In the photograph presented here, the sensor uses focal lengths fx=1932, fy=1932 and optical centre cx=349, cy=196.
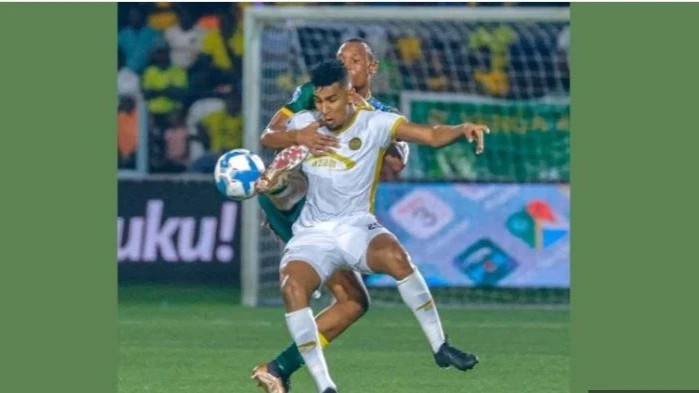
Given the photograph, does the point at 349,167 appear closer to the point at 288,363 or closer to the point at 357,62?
the point at 357,62

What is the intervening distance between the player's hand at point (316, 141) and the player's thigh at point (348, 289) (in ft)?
2.28

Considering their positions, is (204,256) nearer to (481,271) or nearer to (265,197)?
(481,271)

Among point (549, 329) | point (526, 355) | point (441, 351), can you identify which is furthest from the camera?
point (549, 329)

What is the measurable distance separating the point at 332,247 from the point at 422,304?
530 mm

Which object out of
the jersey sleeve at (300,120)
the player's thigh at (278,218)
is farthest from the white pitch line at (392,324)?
the jersey sleeve at (300,120)

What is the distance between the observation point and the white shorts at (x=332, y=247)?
31.2 feet

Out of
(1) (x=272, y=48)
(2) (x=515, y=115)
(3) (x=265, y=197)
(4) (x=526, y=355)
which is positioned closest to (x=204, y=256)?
(1) (x=272, y=48)

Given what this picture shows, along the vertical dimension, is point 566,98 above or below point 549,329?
above

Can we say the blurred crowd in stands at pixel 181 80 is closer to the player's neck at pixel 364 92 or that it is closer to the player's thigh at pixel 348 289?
the player's neck at pixel 364 92

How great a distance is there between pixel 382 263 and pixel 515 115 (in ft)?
24.0

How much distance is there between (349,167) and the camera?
382 inches

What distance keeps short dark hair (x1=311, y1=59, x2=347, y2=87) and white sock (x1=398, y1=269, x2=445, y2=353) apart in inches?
41.0

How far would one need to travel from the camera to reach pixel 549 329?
1417 cm

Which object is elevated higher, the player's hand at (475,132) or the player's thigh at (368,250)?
the player's hand at (475,132)
